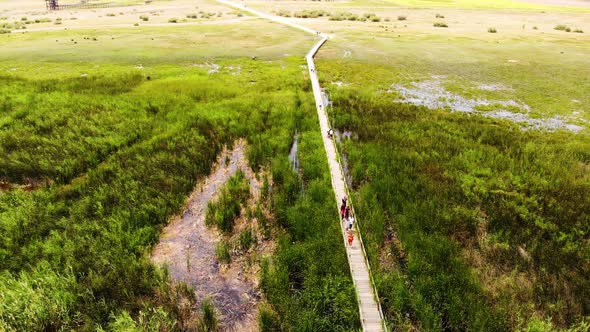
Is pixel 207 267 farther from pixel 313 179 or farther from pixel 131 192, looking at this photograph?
pixel 313 179

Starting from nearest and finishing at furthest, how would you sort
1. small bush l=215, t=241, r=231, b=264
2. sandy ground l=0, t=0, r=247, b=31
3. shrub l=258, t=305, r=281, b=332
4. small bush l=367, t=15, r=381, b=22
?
shrub l=258, t=305, r=281, b=332 → small bush l=215, t=241, r=231, b=264 → sandy ground l=0, t=0, r=247, b=31 → small bush l=367, t=15, r=381, b=22

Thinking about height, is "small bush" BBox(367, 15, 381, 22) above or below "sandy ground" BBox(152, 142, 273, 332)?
above

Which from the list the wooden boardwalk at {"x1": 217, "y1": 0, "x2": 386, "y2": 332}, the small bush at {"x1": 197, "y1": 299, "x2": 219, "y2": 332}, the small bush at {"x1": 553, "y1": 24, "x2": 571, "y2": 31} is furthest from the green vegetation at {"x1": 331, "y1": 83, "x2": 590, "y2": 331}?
the small bush at {"x1": 553, "y1": 24, "x2": 571, "y2": 31}

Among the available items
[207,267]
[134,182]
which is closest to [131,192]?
[134,182]

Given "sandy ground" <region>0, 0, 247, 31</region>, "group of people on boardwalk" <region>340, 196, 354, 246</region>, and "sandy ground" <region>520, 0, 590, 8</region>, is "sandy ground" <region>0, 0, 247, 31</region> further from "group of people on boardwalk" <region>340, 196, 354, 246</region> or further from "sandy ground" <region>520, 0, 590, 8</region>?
"sandy ground" <region>520, 0, 590, 8</region>

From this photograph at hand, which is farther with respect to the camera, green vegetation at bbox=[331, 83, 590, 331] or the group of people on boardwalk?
the group of people on boardwalk

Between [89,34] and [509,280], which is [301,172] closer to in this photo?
[509,280]

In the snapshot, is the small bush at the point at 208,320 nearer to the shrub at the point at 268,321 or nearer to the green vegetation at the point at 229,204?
the shrub at the point at 268,321

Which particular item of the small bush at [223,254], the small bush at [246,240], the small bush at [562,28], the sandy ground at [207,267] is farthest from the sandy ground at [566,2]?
the small bush at [223,254]

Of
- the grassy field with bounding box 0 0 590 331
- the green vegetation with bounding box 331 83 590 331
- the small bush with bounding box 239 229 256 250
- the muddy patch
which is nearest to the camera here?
the green vegetation with bounding box 331 83 590 331
